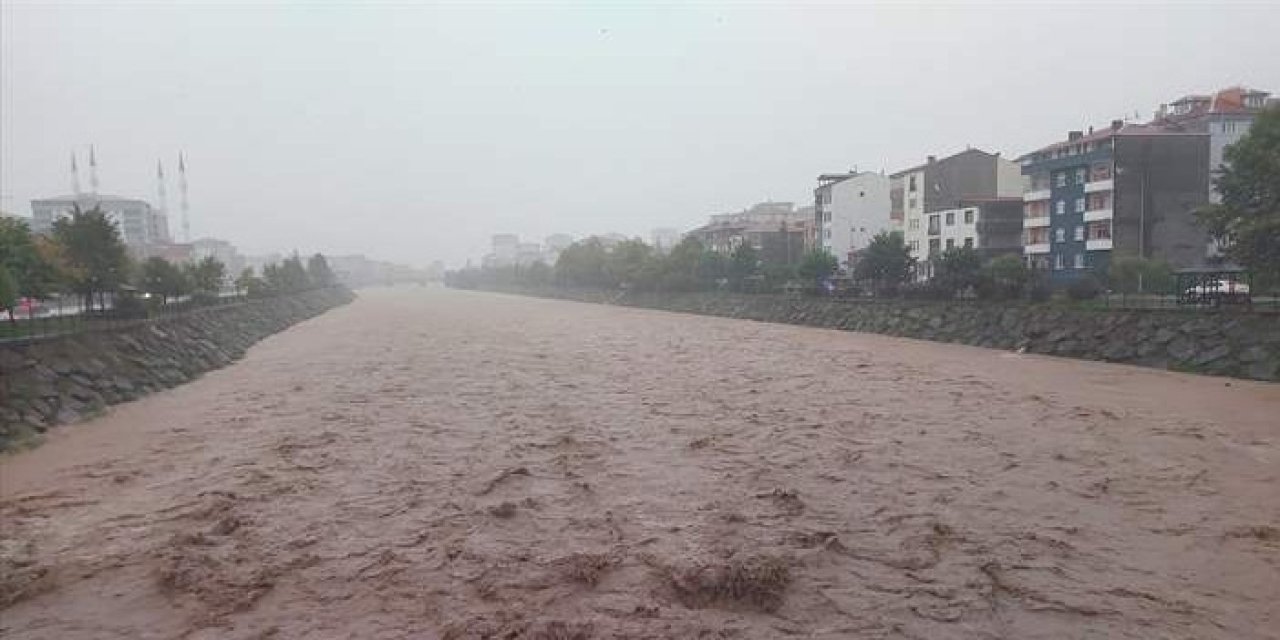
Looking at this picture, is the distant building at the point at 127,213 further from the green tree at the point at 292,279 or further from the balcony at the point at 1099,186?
the balcony at the point at 1099,186

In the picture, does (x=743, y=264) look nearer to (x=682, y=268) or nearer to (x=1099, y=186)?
(x=682, y=268)

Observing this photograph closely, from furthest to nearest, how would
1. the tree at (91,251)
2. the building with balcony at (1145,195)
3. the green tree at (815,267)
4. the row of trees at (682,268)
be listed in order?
the row of trees at (682,268) < the green tree at (815,267) < the building with balcony at (1145,195) < the tree at (91,251)

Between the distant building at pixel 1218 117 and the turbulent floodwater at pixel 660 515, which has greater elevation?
the distant building at pixel 1218 117

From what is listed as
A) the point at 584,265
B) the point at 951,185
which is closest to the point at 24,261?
the point at 951,185

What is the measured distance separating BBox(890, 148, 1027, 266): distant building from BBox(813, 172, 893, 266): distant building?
12.5ft

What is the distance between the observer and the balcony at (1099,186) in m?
33.2

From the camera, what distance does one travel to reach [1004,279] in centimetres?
2583

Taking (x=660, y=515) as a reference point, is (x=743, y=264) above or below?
above

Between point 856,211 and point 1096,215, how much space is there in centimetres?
1832

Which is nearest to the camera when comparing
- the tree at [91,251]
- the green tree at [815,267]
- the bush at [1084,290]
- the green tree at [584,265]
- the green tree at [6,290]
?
the green tree at [6,290]

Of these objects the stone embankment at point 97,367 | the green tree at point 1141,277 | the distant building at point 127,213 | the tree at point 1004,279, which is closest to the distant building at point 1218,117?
the green tree at point 1141,277

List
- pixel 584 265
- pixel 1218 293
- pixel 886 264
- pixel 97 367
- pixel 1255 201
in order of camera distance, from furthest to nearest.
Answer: pixel 584 265 < pixel 886 264 < pixel 1218 293 < pixel 1255 201 < pixel 97 367

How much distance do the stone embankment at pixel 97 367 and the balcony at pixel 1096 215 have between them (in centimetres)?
3271

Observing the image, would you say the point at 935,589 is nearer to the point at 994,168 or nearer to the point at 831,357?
the point at 831,357
